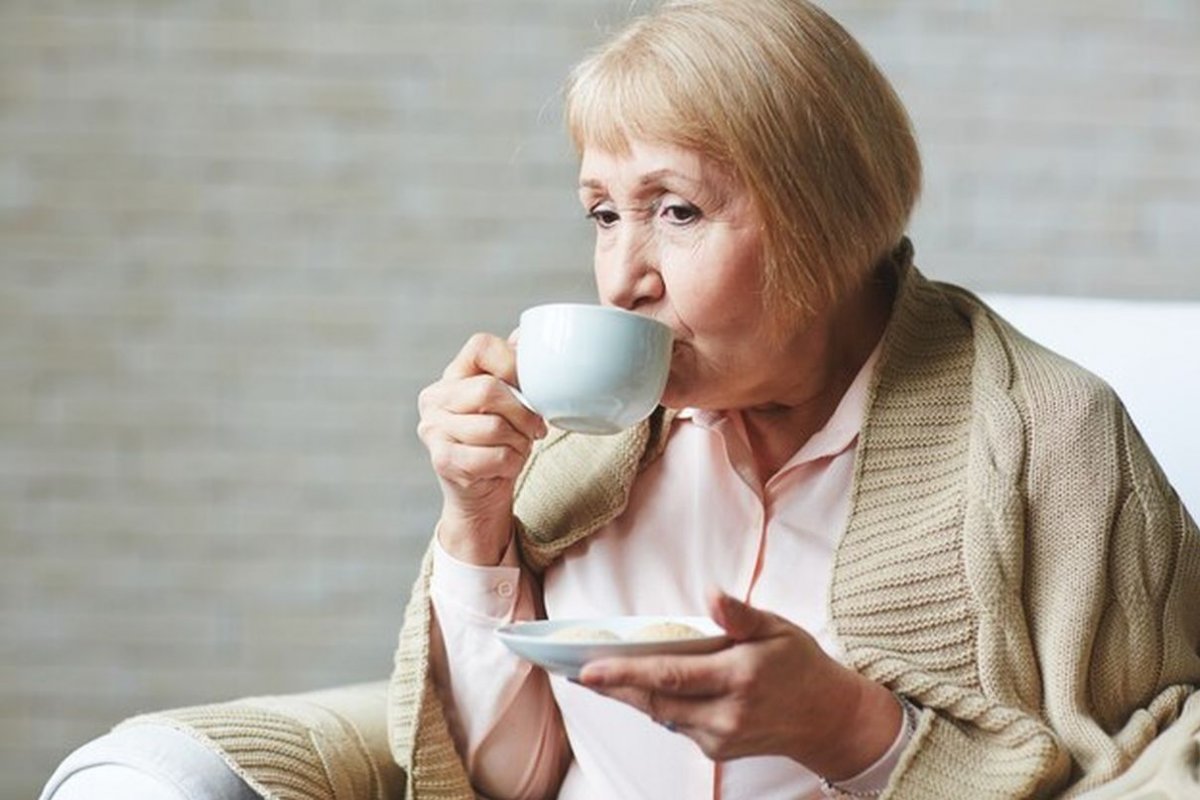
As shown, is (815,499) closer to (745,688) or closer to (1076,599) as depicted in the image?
(1076,599)

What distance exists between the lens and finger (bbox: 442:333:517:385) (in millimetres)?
1464

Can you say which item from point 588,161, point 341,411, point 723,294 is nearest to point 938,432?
point 723,294

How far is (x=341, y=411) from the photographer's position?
289cm

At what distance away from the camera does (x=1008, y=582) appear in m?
1.47

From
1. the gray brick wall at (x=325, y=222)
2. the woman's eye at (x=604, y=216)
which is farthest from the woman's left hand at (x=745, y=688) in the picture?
the gray brick wall at (x=325, y=222)

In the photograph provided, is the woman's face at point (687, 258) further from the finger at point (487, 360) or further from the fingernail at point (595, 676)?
the fingernail at point (595, 676)

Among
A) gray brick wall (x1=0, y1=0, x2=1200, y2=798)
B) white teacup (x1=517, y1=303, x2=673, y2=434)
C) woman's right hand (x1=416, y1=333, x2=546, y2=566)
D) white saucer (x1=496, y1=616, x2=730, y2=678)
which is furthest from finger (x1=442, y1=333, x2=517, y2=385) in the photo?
gray brick wall (x1=0, y1=0, x2=1200, y2=798)

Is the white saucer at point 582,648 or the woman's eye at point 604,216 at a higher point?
the woman's eye at point 604,216

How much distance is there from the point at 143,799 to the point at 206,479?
4.99ft

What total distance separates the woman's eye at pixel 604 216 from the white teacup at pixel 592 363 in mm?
178

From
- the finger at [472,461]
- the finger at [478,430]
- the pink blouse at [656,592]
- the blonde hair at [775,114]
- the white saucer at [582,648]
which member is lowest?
the pink blouse at [656,592]

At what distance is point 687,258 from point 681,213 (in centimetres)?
4

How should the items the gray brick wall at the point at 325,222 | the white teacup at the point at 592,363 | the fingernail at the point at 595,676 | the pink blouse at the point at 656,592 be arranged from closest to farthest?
1. the fingernail at the point at 595,676
2. the white teacup at the point at 592,363
3. the pink blouse at the point at 656,592
4. the gray brick wall at the point at 325,222

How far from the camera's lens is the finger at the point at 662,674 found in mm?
1152
